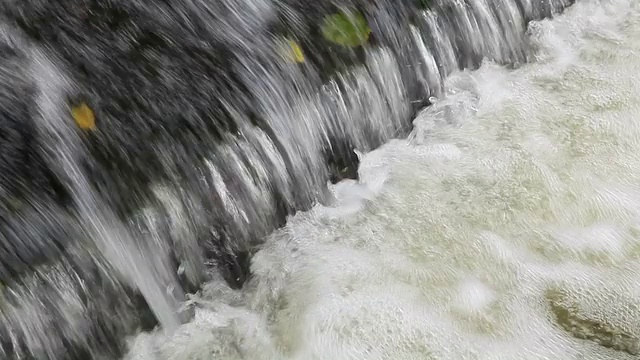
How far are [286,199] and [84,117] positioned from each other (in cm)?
86

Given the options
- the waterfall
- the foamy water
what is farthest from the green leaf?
the foamy water

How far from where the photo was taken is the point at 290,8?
2.77 meters

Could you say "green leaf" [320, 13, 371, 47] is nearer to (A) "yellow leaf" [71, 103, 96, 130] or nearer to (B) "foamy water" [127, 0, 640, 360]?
(B) "foamy water" [127, 0, 640, 360]

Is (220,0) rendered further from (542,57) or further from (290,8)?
(542,57)

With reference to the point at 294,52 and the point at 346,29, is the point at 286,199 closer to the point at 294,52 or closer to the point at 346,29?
the point at 294,52

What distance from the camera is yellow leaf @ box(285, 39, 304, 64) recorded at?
8.82 ft

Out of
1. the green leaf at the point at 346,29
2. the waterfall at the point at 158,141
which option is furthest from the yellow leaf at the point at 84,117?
the green leaf at the point at 346,29

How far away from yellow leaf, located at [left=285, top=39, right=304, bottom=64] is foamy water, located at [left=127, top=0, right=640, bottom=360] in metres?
0.57

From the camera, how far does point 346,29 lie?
2.82 metres

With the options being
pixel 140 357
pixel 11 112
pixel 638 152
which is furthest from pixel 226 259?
pixel 638 152

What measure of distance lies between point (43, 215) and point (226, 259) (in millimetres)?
696

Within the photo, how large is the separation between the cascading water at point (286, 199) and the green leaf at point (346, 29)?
0.16ft

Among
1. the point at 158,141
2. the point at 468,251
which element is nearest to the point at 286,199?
the point at 158,141

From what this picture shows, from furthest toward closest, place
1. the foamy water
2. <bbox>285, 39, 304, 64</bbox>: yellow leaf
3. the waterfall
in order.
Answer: <bbox>285, 39, 304, 64</bbox>: yellow leaf
the foamy water
the waterfall
